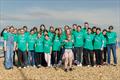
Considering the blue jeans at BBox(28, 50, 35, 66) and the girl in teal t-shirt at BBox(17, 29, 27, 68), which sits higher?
the girl in teal t-shirt at BBox(17, 29, 27, 68)

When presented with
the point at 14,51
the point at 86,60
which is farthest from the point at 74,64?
the point at 14,51

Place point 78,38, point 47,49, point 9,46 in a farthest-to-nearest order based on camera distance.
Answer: point 78,38
point 47,49
point 9,46

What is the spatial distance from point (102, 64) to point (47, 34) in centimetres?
322

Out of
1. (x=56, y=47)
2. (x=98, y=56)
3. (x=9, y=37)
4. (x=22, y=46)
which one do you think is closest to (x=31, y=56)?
(x=22, y=46)

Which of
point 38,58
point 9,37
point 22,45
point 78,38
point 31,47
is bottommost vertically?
point 38,58

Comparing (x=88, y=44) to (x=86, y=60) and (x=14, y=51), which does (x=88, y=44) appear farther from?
(x=14, y=51)

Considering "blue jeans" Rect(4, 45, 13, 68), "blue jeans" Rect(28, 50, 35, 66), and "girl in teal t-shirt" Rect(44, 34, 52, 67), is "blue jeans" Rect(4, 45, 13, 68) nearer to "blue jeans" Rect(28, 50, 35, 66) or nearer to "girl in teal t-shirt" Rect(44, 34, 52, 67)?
"blue jeans" Rect(28, 50, 35, 66)

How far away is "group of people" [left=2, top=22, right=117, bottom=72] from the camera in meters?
16.4

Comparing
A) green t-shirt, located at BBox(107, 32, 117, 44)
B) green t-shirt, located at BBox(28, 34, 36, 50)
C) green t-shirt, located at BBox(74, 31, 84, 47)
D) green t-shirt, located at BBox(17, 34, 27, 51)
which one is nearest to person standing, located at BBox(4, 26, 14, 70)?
green t-shirt, located at BBox(17, 34, 27, 51)

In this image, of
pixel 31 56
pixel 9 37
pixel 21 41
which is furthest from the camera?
pixel 31 56

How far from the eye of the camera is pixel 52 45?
54.3ft

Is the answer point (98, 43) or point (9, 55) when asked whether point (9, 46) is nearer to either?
point (9, 55)

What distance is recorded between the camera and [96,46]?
16.7 meters

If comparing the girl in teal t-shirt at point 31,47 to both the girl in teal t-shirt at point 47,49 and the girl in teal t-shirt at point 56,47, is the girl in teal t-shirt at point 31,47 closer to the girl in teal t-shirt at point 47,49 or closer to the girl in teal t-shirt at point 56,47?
the girl in teal t-shirt at point 47,49
